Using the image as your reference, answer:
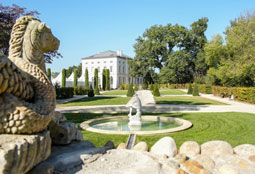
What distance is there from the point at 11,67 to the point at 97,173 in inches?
62.2

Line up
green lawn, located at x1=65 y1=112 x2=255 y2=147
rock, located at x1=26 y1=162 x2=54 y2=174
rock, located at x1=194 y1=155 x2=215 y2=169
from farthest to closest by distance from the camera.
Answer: green lawn, located at x1=65 y1=112 x2=255 y2=147, rock, located at x1=194 y1=155 x2=215 y2=169, rock, located at x1=26 y1=162 x2=54 y2=174

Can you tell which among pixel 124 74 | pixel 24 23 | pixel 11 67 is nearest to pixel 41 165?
pixel 11 67

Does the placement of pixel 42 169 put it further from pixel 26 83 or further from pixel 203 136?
pixel 203 136

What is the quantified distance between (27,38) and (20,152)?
147 cm

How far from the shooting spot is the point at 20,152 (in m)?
1.85

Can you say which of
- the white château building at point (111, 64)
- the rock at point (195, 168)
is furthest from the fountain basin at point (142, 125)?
the white château building at point (111, 64)

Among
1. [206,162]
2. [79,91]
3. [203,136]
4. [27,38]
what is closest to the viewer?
[27,38]

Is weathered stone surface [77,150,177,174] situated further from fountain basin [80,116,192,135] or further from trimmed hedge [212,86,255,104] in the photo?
trimmed hedge [212,86,255,104]

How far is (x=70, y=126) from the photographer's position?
3.09 m

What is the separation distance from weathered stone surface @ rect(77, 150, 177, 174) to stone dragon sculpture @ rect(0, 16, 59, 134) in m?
0.88

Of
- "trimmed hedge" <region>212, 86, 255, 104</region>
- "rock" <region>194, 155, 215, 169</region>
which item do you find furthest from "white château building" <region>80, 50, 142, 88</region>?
"rock" <region>194, 155, 215, 169</region>

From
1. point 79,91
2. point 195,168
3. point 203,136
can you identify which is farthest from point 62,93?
point 195,168

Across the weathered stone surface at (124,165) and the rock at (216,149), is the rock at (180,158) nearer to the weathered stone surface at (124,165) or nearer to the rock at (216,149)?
the weathered stone surface at (124,165)

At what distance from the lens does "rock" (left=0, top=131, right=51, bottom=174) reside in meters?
1.73
